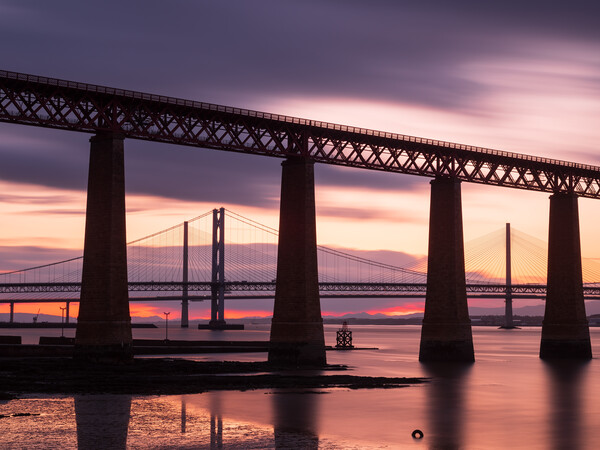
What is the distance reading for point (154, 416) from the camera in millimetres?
37406

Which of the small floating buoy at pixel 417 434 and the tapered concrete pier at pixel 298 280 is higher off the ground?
the tapered concrete pier at pixel 298 280

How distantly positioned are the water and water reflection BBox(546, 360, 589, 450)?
5 cm

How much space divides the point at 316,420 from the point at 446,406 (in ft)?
31.6

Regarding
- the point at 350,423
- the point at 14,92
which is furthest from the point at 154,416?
the point at 14,92

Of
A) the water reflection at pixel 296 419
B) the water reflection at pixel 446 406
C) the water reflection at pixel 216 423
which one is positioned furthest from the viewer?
the water reflection at pixel 446 406

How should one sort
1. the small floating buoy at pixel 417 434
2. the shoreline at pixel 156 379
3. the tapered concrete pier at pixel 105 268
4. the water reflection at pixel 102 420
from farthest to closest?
1. the tapered concrete pier at pixel 105 268
2. the shoreline at pixel 156 379
3. the small floating buoy at pixel 417 434
4. the water reflection at pixel 102 420

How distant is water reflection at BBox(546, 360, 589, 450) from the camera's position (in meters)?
35.2

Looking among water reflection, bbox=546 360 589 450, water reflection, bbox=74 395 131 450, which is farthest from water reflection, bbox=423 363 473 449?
water reflection, bbox=74 395 131 450

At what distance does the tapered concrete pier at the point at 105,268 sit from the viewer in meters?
60.5

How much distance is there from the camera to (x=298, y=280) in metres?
68.8

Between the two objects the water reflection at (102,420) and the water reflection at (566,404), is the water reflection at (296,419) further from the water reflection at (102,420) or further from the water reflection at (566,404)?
the water reflection at (566,404)

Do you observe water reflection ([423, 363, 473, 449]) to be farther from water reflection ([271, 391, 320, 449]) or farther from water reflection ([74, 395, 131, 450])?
water reflection ([74, 395, 131, 450])

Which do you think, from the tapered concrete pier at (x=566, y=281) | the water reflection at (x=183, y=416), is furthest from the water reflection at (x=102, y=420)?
the tapered concrete pier at (x=566, y=281)

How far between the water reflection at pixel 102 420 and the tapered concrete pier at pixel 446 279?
40.0m
